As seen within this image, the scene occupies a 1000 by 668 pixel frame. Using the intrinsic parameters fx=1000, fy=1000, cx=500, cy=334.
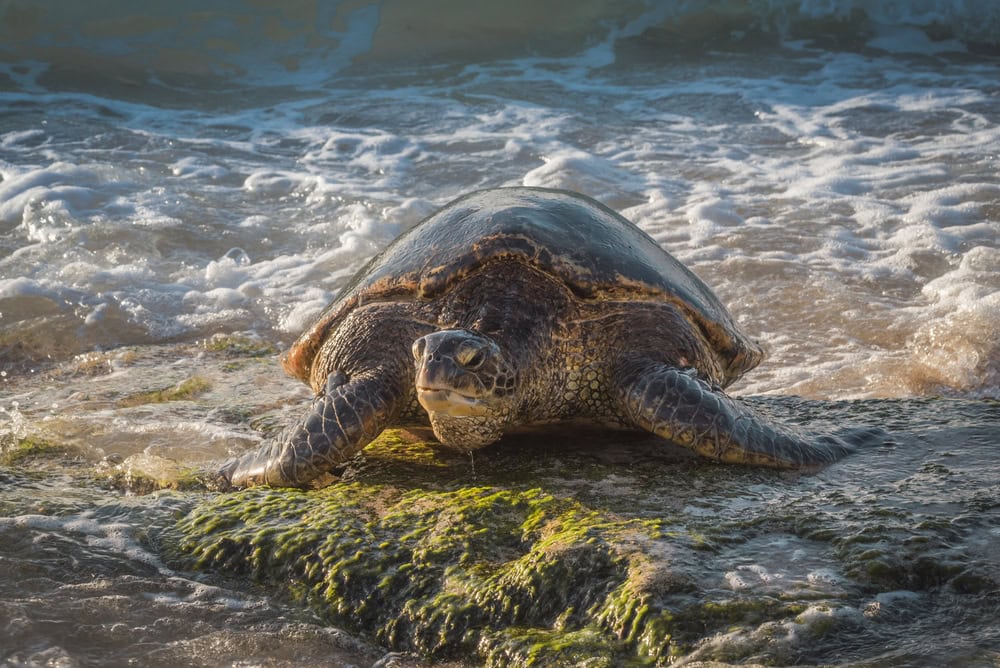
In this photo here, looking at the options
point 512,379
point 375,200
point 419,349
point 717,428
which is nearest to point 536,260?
point 512,379

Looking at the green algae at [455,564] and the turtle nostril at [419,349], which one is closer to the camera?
the green algae at [455,564]

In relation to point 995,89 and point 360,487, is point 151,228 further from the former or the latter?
point 995,89

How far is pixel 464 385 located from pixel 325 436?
0.58 m

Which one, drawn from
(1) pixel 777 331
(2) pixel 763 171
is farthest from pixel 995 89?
(1) pixel 777 331

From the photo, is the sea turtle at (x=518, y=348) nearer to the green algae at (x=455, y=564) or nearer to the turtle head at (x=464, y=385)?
the turtle head at (x=464, y=385)

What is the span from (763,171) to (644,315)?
260 inches

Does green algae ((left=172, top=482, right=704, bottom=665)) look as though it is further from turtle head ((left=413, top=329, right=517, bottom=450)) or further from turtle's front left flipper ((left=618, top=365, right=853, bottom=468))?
turtle's front left flipper ((left=618, top=365, right=853, bottom=468))

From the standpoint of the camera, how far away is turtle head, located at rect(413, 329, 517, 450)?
3146mm

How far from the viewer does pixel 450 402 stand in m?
3.18

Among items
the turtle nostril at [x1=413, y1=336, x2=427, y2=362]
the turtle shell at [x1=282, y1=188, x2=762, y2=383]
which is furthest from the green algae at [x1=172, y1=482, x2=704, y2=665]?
the turtle shell at [x1=282, y1=188, x2=762, y2=383]

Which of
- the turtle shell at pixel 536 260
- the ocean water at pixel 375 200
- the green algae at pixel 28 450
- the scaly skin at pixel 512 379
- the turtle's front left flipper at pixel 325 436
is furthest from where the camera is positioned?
the green algae at pixel 28 450

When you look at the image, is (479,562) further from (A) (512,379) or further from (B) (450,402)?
(A) (512,379)

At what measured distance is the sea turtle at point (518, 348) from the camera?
3.29 meters

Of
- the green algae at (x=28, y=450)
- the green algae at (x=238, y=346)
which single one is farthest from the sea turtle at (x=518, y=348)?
the green algae at (x=238, y=346)
